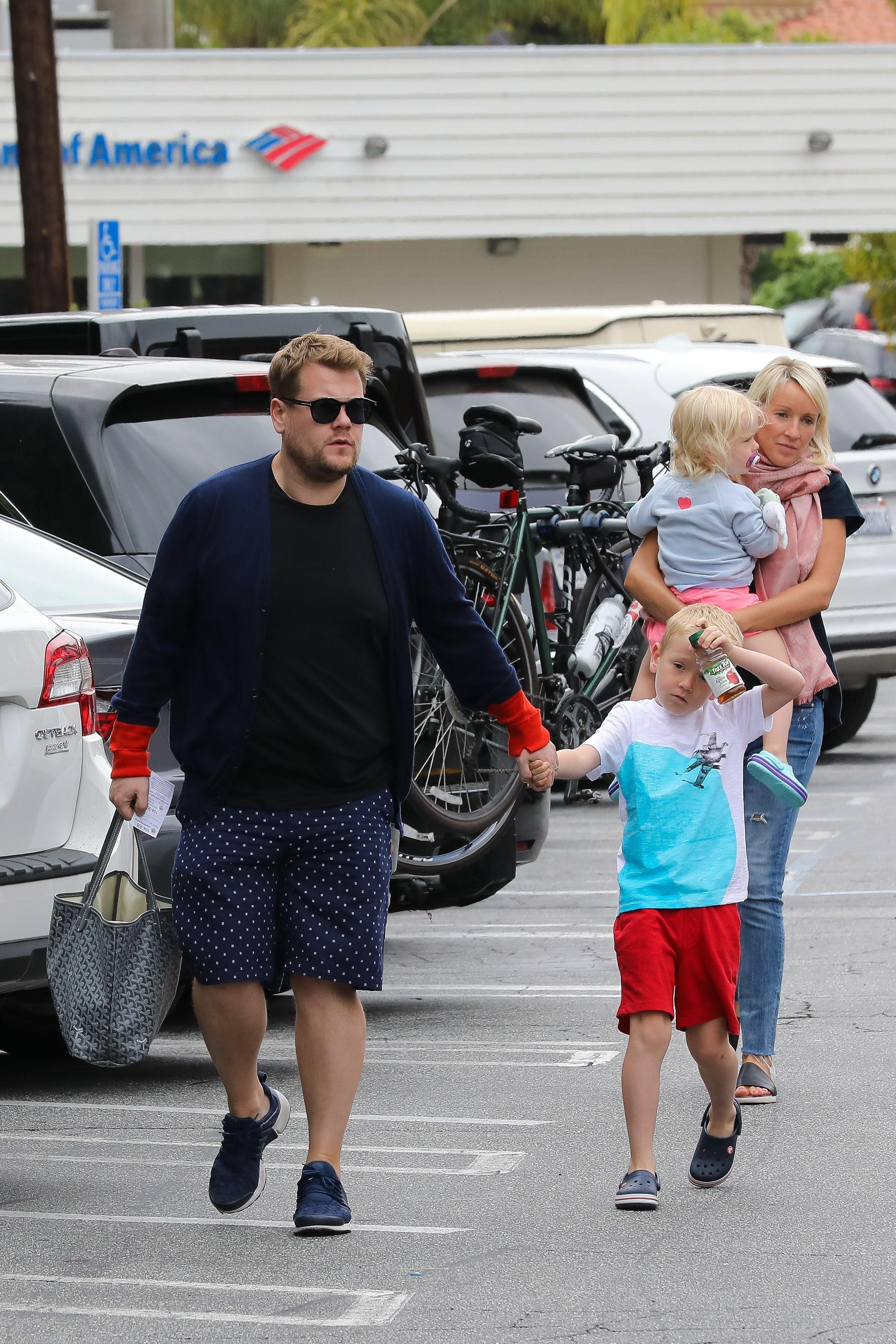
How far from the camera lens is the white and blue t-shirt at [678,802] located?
5098mm

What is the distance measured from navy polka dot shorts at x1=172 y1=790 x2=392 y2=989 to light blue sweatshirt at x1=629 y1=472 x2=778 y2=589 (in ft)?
4.56

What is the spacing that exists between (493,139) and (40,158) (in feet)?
42.0

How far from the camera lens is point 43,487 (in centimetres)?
714

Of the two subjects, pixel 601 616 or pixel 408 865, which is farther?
pixel 601 616

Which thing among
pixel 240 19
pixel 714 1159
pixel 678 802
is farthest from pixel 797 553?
pixel 240 19

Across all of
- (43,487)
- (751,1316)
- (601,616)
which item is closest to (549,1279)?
(751,1316)

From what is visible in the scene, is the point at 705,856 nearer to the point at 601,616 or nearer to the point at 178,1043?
the point at 178,1043

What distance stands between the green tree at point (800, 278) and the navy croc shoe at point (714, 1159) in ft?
130

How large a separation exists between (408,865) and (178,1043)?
88 cm

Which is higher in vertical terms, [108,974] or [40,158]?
[40,158]

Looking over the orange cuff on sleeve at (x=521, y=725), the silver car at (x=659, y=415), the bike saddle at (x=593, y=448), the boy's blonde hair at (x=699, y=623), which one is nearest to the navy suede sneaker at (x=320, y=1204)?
the orange cuff on sleeve at (x=521, y=725)

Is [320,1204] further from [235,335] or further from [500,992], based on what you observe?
[235,335]

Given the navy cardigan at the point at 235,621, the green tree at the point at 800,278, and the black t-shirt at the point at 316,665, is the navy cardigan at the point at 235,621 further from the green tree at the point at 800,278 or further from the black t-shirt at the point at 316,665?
the green tree at the point at 800,278

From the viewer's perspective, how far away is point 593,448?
9977 mm
